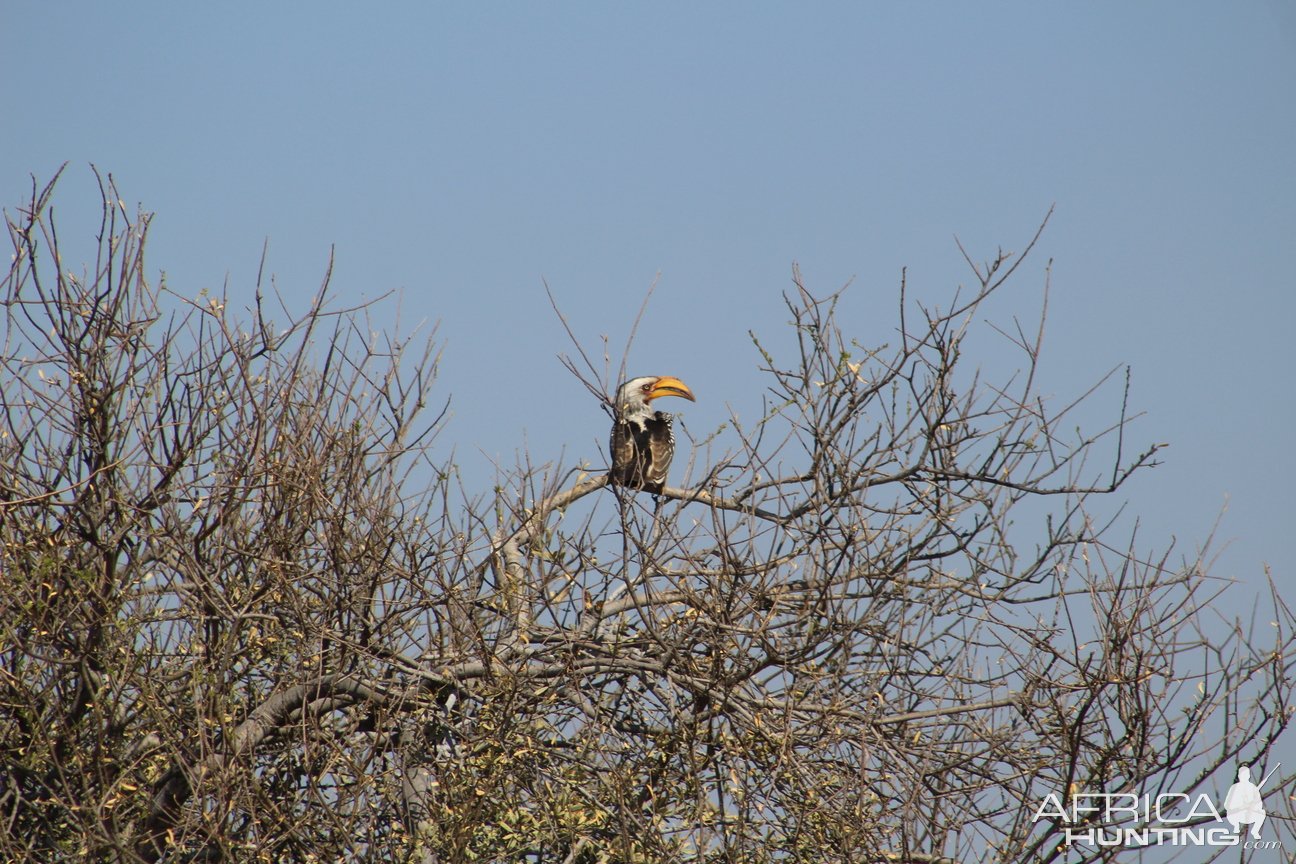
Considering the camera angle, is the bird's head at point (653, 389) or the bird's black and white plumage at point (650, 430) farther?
the bird's head at point (653, 389)

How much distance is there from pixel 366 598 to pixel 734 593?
179 cm

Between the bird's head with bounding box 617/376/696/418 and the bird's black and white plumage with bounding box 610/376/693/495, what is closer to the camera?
the bird's black and white plumage with bounding box 610/376/693/495

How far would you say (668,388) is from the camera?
8406 millimetres

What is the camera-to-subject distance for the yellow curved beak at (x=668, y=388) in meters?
8.40

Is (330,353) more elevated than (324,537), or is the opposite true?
(330,353)

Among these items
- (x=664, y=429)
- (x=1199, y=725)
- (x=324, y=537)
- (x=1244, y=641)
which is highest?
(x=664, y=429)

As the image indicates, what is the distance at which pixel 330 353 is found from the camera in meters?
7.68

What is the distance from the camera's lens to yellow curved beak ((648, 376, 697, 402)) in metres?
8.40

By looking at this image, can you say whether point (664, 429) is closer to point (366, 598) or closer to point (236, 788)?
point (366, 598)

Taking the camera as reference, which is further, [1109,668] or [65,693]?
[65,693]

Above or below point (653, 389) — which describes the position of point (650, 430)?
below

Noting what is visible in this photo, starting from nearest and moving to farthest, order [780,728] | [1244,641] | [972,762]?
[1244,641] < [780,728] < [972,762]

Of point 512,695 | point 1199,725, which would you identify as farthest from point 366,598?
point 1199,725

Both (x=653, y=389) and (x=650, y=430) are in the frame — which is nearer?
A: (x=650, y=430)
